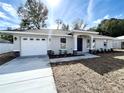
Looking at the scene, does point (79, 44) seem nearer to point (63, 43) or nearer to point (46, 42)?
point (63, 43)

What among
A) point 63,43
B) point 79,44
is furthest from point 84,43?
point 63,43

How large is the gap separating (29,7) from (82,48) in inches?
869

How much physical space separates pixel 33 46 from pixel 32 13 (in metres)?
20.6

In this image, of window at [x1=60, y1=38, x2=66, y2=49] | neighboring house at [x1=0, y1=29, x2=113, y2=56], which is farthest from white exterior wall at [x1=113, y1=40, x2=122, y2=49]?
window at [x1=60, y1=38, x2=66, y2=49]

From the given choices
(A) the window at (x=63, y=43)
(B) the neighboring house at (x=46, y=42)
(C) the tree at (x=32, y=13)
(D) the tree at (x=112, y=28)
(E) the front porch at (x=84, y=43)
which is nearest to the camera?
(B) the neighboring house at (x=46, y=42)

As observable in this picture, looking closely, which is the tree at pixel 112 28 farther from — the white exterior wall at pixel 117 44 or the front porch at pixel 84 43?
the front porch at pixel 84 43

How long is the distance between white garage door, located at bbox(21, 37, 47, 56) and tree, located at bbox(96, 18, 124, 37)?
31.2m

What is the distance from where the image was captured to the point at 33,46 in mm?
14609

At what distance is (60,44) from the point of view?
16062 millimetres

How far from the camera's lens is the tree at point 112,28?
130 ft

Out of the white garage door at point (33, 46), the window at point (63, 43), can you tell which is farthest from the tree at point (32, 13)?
the white garage door at point (33, 46)

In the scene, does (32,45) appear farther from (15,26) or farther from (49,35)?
(15,26)

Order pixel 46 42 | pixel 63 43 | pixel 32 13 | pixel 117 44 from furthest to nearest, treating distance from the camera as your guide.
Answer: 1. pixel 32 13
2. pixel 117 44
3. pixel 63 43
4. pixel 46 42

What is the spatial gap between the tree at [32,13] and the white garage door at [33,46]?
63.3 ft
